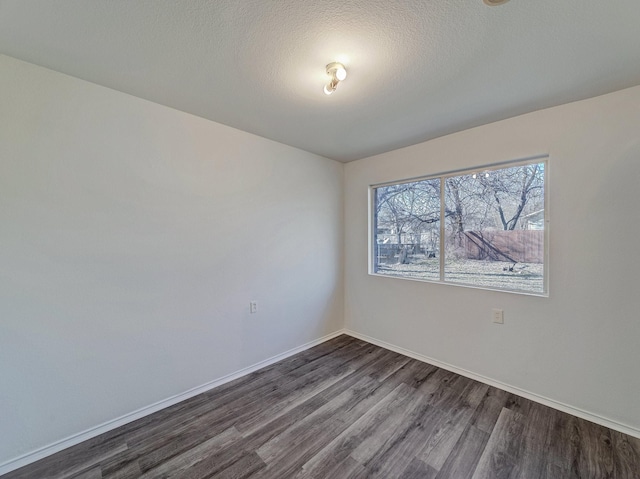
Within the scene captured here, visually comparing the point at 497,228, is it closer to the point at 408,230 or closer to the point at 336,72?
the point at 408,230

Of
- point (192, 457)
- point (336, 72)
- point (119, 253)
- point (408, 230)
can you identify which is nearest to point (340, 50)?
point (336, 72)

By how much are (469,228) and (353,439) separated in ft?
6.91

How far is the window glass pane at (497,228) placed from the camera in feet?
7.18

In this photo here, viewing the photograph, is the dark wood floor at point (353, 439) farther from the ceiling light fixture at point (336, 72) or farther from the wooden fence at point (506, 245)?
the ceiling light fixture at point (336, 72)

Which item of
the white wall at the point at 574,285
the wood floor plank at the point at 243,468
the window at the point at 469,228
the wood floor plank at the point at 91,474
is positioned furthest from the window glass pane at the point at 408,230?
the wood floor plank at the point at 91,474

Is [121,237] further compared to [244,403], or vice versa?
[244,403]

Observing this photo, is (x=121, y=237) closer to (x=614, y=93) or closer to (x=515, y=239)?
(x=515, y=239)

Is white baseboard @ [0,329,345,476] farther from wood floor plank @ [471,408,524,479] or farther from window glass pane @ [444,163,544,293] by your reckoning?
window glass pane @ [444,163,544,293]

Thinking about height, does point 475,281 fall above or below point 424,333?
above

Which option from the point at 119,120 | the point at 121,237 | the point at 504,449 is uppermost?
the point at 119,120

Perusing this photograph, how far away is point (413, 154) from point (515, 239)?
1.31m

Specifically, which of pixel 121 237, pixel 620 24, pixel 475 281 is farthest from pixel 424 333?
pixel 121 237

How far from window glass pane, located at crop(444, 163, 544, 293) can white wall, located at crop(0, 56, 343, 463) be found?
1851 millimetres

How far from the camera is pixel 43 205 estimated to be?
5.23 feet
